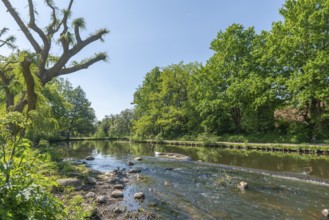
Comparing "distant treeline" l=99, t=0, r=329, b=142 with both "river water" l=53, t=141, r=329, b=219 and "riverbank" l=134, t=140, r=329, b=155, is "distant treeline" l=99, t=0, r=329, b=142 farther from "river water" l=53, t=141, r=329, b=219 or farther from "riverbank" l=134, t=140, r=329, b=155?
"river water" l=53, t=141, r=329, b=219

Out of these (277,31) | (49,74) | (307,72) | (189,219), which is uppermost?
(277,31)

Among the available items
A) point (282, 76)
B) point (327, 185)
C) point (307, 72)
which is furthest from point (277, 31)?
point (327, 185)

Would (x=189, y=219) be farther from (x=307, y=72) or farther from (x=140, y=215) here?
(x=307, y=72)

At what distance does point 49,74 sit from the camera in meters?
12.5

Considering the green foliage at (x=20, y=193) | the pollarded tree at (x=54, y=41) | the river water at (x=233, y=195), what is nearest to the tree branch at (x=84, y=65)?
the pollarded tree at (x=54, y=41)

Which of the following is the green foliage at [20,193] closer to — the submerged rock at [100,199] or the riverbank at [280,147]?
the submerged rock at [100,199]

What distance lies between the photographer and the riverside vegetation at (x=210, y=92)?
16.0 feet

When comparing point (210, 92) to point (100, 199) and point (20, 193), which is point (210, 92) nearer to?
point (100, 199)

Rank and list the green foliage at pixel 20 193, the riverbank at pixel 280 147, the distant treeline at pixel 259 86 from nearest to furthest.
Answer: the green foliage at pixel 20 193
the riverbank at pixel 280 147
the distant treeline at pixel 259 86

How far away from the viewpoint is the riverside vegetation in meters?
4.87

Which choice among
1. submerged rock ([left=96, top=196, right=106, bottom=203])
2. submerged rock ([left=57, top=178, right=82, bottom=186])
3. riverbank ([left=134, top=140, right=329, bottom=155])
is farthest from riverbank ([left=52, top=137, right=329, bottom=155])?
submerged rock ([left=57, top=178, right=82, bottom=186])

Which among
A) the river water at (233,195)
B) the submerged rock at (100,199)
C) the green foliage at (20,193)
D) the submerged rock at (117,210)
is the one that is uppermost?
the green foliage at (20,193)

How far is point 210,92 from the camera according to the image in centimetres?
3706

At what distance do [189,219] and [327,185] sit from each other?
24.1 ft
